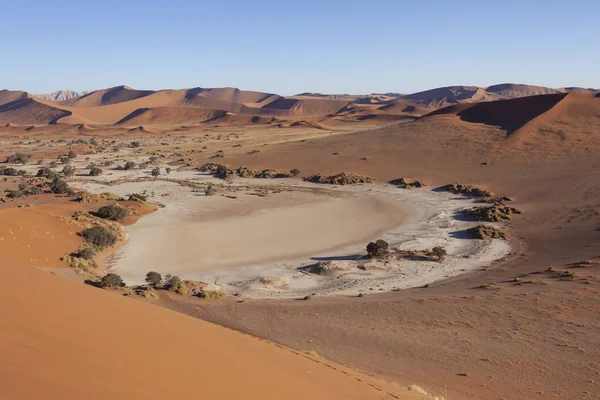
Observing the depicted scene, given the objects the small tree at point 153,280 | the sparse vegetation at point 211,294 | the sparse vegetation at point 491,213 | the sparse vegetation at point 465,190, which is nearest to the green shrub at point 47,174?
the small tree at point 153,280

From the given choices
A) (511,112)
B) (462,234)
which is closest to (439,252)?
(462,234)

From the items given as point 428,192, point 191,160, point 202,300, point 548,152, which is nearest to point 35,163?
point 191,160

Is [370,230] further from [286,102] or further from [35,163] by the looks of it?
[286,102]

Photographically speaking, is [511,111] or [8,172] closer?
[8,172]

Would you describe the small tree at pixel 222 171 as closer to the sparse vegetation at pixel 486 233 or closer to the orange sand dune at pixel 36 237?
the orange sand dune at pixel 36 237

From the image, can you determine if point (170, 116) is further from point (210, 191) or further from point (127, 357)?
point (127, 357)

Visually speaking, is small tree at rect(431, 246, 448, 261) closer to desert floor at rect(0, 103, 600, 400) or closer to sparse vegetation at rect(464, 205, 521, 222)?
desert floor at rect(0, 103, 600, 400)

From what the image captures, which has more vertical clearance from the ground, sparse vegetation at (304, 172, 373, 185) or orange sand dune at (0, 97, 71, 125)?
orange sand dune at (0, 97, 71, 125)

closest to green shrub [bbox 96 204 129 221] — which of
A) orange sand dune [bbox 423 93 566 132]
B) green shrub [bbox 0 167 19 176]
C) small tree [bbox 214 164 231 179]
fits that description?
small tree [bbox 214 164 231 179]
